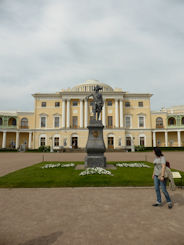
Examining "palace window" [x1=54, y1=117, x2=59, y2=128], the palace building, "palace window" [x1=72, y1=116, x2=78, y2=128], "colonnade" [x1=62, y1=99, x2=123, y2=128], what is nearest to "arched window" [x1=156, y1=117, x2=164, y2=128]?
the palace building

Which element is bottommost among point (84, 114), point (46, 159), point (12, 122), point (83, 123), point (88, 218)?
point (46, 159)

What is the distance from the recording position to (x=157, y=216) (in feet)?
14.8

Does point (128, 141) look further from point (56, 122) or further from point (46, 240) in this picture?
point (46, 240)

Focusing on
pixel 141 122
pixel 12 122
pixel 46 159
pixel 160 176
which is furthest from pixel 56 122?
pixel 160 176

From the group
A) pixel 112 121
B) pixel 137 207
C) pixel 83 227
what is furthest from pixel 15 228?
pixel 112 121

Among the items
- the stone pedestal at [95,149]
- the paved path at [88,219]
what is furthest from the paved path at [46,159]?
the paved path at [88,219]

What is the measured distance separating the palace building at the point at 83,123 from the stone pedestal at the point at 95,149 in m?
35.0

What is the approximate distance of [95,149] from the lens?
1233 cm

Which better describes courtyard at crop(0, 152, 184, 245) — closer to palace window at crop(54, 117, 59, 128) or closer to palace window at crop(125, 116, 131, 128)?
palace window at crop(54, 117, 59, 128)

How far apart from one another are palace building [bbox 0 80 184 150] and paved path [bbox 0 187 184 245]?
41370 millimetres

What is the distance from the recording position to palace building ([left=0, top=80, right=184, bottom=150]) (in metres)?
48.3

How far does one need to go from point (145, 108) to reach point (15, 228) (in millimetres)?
51853

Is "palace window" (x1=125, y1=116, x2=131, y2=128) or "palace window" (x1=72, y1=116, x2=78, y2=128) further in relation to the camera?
"palace window" (x1=125, y1=116, x2=131, y2=128)

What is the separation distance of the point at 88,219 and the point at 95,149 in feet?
26.3
